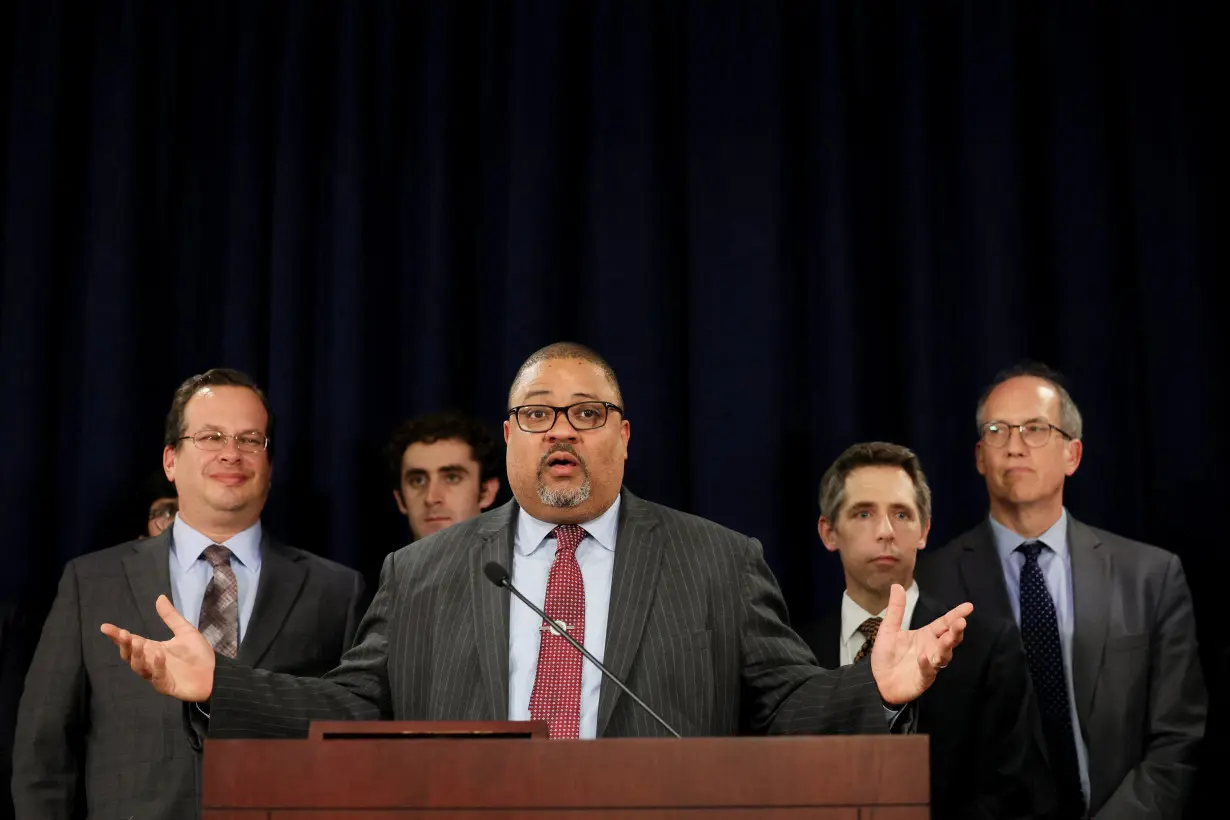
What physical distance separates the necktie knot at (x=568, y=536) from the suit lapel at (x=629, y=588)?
0.07 meters

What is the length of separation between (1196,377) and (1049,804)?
157cm

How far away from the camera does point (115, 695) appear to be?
2830 millimetres

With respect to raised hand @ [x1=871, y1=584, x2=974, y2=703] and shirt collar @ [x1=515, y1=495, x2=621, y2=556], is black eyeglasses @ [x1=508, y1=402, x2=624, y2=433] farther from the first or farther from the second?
raised hand @ [x1=871, y1=584, x2=974, y2=703]

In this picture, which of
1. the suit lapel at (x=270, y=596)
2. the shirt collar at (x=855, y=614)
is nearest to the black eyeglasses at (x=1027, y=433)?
the shirt collar at (x=855, y=614)

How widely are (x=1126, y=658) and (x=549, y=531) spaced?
1.48 m

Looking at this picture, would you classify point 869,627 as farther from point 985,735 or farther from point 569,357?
point 569,357

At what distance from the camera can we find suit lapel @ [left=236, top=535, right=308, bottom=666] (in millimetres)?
2939

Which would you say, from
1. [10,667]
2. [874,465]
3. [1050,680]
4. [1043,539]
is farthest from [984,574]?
[10,667]

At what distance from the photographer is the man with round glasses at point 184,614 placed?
279 cm

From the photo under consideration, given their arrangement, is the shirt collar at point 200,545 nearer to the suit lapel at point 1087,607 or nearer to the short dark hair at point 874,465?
the short dark hair at point 874,465

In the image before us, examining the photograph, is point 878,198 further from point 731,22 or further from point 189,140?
point 189,140

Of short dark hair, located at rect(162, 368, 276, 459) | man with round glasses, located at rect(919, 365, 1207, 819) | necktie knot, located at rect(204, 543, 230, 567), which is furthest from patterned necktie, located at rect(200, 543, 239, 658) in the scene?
man with round glasses, located at rect(919, 365, 1207, 819)

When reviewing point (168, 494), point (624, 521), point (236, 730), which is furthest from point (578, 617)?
point (168, 494)

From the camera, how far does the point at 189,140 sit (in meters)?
4.18
